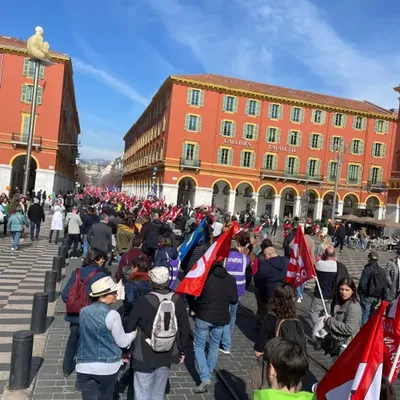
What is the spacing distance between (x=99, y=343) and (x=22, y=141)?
125 feet

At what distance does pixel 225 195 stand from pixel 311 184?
1074 centimetres

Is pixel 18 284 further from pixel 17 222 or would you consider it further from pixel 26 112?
pixel 26 112

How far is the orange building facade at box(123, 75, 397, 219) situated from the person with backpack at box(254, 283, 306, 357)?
1566 inches

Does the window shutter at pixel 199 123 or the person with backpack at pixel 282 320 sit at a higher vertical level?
the window shutter at pixel 199 123

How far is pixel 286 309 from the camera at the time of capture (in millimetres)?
3992

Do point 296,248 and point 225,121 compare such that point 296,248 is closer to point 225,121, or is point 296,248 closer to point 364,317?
point 364,317

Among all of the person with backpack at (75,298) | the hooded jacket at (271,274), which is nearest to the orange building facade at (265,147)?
the hooded jacket at (271,274)

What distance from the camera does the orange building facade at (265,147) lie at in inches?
1794

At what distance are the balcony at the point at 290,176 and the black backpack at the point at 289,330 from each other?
147 feet

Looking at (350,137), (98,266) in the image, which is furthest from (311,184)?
(98,266)

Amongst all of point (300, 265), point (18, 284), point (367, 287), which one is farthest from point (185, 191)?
point (300, 265)

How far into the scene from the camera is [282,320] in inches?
155

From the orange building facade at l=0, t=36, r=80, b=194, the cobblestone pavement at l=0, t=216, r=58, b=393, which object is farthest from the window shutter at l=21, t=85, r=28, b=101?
the cobblestone pavement at l=0, t=216, r=58, b=393

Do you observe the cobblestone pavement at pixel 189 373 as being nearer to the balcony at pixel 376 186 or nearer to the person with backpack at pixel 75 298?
the person with backpack at pixel 75 298
